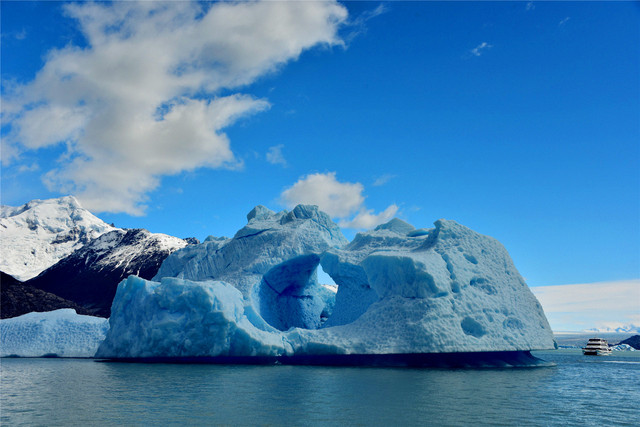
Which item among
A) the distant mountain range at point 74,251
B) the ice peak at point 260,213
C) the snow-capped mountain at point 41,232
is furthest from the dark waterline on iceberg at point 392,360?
the snow-capped mountain at point 41,232

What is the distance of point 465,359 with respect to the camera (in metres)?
17.3

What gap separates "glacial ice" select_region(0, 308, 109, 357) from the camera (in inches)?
Answer: 951

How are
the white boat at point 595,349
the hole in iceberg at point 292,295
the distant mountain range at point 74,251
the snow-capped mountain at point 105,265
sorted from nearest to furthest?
1. the hole in iceberg at point 292,295
2. the white boat at point 595,349
3. the snow-capped mountain at point 105,265
4. the distant mountain range at point 74,251

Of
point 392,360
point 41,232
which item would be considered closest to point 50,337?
point 392,360

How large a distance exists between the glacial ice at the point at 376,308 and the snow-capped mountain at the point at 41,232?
2590 inches

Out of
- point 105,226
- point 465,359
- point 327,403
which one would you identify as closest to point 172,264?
point 465,359

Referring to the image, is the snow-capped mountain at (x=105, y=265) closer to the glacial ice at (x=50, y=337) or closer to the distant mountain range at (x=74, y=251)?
the distant mountain range at (x=74, y=251)

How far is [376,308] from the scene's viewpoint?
17.5m

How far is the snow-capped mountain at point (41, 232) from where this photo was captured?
257 ft

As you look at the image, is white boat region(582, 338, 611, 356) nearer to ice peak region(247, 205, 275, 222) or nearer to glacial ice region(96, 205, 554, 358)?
glacial ice region(96, 205, 554, 358)

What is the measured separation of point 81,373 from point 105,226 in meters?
82.0

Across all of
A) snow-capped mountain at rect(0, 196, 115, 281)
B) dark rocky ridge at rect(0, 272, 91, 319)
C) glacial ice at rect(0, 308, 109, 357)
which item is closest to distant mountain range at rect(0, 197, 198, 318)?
snow-capped mountain at rect(0, 196, 115, 281)

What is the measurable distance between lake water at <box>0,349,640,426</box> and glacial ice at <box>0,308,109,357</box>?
9935mm

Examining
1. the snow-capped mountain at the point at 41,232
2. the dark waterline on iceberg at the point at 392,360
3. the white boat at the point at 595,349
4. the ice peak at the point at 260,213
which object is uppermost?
the snow-capped mountain at the point at 41,232
